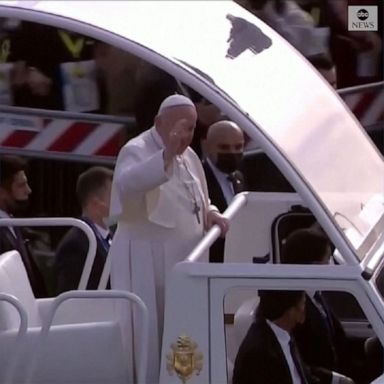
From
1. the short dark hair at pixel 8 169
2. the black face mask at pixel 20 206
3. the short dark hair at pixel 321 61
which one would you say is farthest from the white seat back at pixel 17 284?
the short dark hair at pixel 321 61

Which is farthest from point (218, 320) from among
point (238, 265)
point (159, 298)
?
point (159, 298)

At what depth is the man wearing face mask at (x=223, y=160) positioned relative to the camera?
679 centimetres

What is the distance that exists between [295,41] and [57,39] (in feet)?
4.87

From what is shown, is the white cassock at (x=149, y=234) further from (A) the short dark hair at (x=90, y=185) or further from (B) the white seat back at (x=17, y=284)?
(A) the short dark hair at (x=90, y=185)

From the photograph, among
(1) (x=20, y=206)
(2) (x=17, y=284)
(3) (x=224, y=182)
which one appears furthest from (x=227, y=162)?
(1) (x=20, y=206)

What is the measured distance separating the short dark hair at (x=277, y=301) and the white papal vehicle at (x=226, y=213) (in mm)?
72

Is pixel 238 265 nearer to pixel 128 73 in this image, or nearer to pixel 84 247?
pixel 84 247

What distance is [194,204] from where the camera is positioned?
5312 mm

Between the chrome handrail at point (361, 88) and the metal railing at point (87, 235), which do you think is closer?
the metal railing at point (87, 235)

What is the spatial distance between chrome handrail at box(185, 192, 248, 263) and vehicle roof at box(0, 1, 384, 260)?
0.40m

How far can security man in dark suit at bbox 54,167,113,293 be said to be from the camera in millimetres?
6598

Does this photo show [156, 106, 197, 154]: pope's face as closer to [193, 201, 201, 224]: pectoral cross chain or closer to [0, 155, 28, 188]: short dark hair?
[193, 201, 201, 224]: pectoral cross chain

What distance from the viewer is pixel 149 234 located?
17.1 feet

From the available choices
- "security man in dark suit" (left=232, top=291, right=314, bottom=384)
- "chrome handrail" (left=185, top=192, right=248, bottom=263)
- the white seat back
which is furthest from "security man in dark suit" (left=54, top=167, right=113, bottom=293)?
"security man in dark suit" (left=232, top=291, right=314, bottom=384)
